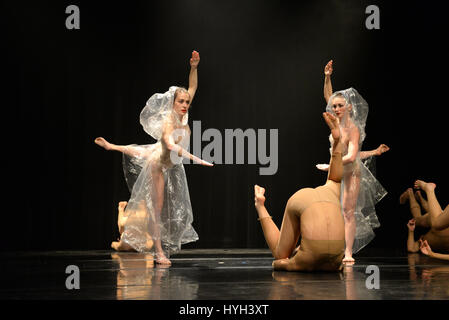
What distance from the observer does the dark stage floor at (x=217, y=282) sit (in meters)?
1.92

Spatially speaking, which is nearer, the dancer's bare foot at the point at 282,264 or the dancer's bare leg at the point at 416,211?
the dancer's bare foot at the point at 282,264

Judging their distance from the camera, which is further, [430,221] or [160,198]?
[430,221]

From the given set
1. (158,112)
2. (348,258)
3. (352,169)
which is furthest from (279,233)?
(158,112)

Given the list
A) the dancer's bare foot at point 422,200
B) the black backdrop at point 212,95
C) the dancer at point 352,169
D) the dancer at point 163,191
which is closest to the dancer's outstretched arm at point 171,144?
the dancer at point 163,191

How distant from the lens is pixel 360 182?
3.67 metres

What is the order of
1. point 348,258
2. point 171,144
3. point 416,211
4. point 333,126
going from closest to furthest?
1. point 333,126
2. point 171,144
3. point 348,258
4. point 416,211

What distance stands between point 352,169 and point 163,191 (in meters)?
1.34

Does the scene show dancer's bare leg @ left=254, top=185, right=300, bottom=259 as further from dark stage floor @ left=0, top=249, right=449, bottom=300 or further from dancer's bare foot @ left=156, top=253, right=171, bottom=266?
dancer's bare foot @ left=156, top=253, right=171, bottom=266

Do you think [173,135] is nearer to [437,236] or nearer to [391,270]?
[391,270]

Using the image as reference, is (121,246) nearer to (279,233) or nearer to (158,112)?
(158,112)

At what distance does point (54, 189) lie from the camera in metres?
5.31

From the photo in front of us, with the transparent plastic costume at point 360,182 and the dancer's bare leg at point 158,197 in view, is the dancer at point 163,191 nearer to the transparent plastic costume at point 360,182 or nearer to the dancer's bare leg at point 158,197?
the dancer's bare leg at point 158,197

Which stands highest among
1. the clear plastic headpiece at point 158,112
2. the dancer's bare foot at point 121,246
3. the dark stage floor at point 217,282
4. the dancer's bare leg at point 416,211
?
the clear plastic headpiece at point 158,112
